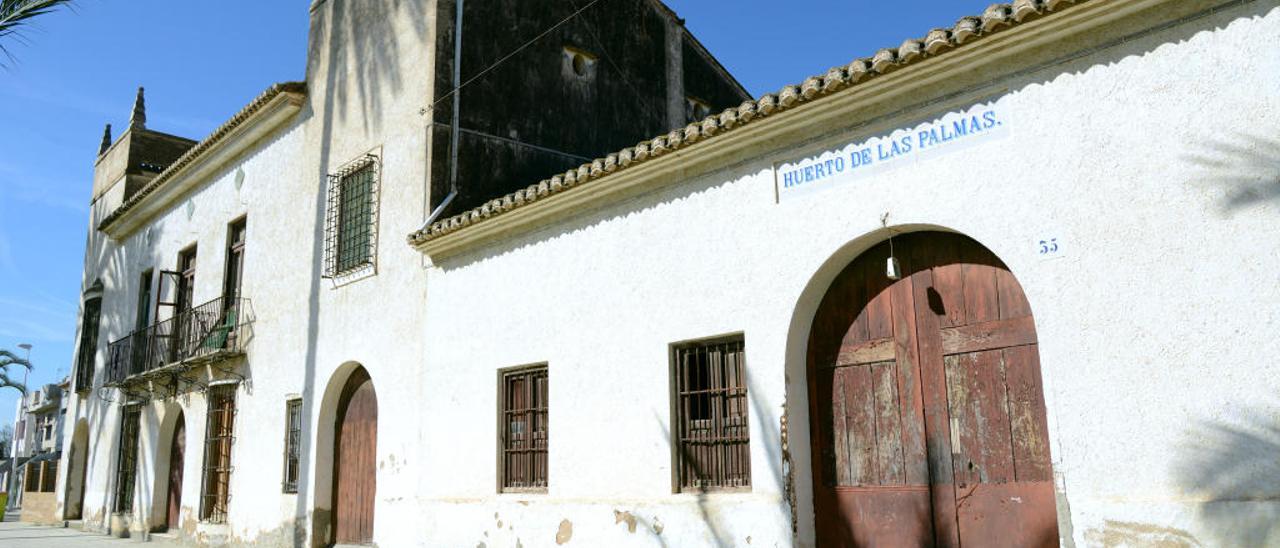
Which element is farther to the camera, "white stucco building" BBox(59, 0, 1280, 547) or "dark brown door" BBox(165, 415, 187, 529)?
"dark brown door" BBox(165, 415, 187, 529)

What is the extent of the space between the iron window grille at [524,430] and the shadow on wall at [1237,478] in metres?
6.05

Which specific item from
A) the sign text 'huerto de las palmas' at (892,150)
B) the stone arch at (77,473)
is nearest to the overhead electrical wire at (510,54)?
the sign text 'huerto de las palmas' at (892,150)

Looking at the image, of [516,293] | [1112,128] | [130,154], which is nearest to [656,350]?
[516,293]

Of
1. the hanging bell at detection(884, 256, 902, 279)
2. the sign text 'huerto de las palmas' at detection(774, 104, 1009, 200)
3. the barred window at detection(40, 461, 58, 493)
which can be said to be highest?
the sign text 'huerto de las palmas' at detection(774, 104, 1009, 200)

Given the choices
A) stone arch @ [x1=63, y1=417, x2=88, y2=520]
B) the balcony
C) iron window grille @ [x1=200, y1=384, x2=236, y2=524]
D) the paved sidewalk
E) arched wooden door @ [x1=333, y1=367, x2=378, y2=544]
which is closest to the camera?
arched wooden door @ [x1=333, y1=367, x2=378, y2=544]

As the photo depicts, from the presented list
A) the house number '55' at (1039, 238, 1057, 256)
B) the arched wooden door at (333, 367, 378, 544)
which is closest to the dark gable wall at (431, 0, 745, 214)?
the arched wooden door at (333, 367, 378, 544)

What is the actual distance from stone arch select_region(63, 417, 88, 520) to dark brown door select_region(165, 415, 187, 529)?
589 cm

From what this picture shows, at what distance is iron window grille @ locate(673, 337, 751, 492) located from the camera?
809 cm

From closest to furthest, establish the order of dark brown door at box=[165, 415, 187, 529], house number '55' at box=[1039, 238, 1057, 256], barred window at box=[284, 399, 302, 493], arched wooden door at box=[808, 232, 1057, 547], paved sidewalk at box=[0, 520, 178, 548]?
house number '55' at box=[1039, 238, 1057, 256] → arched wooden door at box=[808, 232, 1057, 547] → barred window at box=[284, 399, 302, 493] → paved sidewalk at box=[0, 520, 178, 548] → dark brown door at box=[165, 415, 187, 529]

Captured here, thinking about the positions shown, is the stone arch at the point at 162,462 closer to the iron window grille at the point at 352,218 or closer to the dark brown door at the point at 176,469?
the dark brown door at the point at 176,469

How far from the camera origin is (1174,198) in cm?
571

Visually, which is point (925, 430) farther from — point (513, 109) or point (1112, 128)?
point (513, 109)

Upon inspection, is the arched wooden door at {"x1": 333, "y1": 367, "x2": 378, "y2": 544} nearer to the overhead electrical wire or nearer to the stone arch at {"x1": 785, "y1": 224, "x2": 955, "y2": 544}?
the overhead electrical wire

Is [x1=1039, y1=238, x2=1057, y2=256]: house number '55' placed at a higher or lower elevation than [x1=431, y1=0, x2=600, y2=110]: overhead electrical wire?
lower
